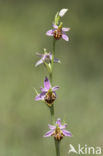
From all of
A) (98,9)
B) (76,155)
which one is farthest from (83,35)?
(76,155)

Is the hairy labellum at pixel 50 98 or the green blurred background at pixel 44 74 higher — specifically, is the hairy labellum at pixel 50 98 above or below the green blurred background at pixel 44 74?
below

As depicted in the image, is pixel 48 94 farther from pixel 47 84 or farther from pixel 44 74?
pixel 44 74

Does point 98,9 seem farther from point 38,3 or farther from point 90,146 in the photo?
point 90,146

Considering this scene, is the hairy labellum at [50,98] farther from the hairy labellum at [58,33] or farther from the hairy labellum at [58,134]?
the hairy labellum at [58,33]

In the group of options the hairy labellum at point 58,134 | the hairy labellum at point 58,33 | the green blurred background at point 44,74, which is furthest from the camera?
the green blurred background at point 44,74

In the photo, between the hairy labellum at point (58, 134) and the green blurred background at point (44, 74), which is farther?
the green blurred background at point (44, 74)
